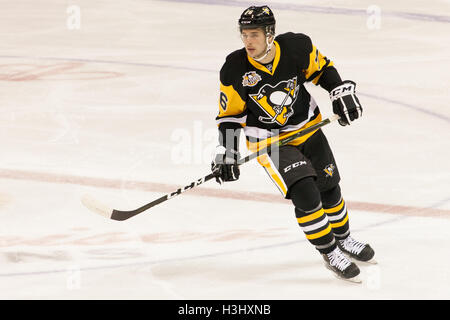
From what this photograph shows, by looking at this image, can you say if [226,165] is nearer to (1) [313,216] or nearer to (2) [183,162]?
(1) [313,216]

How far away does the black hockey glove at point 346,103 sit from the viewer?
4.04 m

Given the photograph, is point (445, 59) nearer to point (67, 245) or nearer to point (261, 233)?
point (261, 233)

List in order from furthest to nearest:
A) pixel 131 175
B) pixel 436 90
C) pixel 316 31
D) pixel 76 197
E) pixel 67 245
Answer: pixel 316 31
pixel 436 90
pixel 131 175
pixel 76 197
pixel 67 245

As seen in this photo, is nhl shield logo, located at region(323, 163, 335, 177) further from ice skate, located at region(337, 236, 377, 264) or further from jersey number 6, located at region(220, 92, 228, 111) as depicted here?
jersey number 6, located at region(220, 92, 228, 111)

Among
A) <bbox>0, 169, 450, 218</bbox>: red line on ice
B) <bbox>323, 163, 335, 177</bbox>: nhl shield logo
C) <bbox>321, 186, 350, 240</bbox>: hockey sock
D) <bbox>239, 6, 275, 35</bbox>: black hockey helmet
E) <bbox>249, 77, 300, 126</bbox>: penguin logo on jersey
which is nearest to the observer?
<bbox>239, 6, 275, 35</bbox>: black hockey helmet

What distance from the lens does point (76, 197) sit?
5113 mm

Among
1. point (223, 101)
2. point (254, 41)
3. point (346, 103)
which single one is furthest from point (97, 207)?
point (346, 103)

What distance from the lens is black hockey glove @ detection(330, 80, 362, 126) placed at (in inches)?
159

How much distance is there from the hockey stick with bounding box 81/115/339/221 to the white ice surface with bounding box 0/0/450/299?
5.6 inches

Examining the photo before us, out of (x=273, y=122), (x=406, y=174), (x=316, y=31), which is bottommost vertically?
(x=316, y=31)

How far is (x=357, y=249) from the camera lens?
4.23 metres

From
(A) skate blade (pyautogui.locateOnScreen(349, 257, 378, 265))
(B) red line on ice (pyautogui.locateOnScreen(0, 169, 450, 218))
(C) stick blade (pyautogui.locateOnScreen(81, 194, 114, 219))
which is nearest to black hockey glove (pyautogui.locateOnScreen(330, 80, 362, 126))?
(A) skate blade (pyautogui.locateOnScreen(349, 257, 378, 265))
